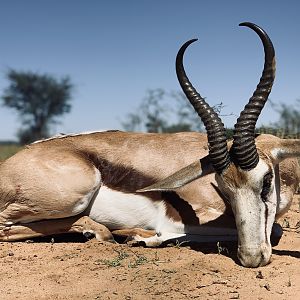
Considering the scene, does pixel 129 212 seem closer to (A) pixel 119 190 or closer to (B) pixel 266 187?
(A) pixel 119 190

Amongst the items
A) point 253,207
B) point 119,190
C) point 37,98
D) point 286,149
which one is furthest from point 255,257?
point 37,98

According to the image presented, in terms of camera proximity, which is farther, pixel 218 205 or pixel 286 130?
pixel 286 130

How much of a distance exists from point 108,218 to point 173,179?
1.36 metres

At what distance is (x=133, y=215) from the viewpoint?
6.09 metres

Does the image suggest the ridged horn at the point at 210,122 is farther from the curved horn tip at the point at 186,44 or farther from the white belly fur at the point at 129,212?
the white belly fur at the point at 129,212

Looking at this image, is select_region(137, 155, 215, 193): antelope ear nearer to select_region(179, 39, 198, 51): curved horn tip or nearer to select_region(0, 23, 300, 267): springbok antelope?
select_region(0, 23, 300, 267): springbok antelope

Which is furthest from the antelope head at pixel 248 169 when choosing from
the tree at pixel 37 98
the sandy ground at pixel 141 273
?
the tree at pixel 37 98

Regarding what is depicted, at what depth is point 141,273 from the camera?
454 centimetres

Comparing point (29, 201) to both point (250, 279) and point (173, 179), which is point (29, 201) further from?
point (250, 279)

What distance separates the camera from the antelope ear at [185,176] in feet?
16.7

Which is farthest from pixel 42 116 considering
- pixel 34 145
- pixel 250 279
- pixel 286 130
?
pixel 250 279

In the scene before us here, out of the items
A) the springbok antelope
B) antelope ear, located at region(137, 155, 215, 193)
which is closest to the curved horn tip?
the springbok antelope

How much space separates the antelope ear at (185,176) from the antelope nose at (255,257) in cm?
88

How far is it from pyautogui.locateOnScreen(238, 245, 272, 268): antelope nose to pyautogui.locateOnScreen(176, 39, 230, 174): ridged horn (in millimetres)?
781
